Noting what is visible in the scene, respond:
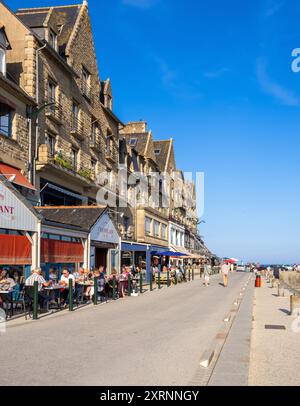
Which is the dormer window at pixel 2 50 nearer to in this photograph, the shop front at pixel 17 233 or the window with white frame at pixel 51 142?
the window with white frame at pixel 51 142

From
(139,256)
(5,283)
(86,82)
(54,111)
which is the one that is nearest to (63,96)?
(54,111)

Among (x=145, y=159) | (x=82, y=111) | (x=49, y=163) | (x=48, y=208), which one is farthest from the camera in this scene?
(x=145, y=159)

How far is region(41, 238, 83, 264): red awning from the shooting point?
1812cm

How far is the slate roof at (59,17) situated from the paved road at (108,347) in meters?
17.3

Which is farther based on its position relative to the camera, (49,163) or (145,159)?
(145,159)

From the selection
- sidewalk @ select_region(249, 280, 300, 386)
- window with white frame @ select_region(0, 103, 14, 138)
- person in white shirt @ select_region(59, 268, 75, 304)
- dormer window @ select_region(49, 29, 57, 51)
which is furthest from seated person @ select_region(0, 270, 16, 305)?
dormer window @ select_region(49, 29, 57, 51)

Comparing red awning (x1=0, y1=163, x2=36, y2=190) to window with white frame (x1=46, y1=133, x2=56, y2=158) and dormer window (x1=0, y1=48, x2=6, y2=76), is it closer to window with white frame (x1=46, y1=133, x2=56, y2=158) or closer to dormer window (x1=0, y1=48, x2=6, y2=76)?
window with white frame (x1=46, y1=133, x2=56, y2=158)

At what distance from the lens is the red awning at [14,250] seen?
49.2 feet

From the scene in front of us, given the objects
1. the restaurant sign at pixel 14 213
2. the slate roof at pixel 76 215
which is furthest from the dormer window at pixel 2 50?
the restaurant sign at pixel 14 213

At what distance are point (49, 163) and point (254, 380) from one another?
1897cm

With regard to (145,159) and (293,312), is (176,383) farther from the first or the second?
(145,159)

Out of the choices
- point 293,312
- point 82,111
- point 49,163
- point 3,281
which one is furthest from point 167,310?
point 82,111

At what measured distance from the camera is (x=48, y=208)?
74.1 feet

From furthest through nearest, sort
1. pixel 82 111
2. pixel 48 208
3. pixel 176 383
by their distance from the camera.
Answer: pixel 82 111 → pixel 48 208 → pixel 176 383
